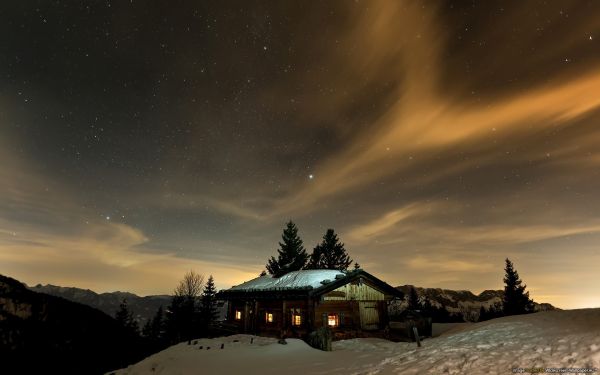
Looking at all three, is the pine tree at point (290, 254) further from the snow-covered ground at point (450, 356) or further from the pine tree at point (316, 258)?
the snow-covered ground at point (450, 356)

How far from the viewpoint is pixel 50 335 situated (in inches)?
468

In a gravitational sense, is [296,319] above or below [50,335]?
below

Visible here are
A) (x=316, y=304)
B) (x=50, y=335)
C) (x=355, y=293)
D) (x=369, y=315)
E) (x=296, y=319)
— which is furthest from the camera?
(x=369, y=315)

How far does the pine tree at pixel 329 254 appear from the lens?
51722 mm

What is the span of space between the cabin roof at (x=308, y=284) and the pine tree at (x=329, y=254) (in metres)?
24.3

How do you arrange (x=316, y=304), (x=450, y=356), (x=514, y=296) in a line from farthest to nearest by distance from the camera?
(x=514, y=296) → (x=316, y=304) → (x=450, y=356)

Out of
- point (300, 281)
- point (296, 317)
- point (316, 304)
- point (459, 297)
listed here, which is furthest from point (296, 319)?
point (459, 297)

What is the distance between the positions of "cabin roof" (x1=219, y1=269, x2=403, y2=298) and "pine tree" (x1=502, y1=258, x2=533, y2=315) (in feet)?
102

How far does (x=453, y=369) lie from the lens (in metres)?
7.90

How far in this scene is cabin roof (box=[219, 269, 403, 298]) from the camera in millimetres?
22248

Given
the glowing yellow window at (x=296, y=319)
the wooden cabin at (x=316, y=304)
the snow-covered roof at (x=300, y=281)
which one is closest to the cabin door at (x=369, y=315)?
the wooden cabin at (x=316, y=304)

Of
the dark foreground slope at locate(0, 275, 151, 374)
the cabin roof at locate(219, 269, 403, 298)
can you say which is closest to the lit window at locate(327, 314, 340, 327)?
the cabin roof at locate(219, 269, 403, 298)

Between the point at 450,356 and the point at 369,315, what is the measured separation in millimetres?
15977

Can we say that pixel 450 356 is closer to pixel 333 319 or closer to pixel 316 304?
pixel 316 304
